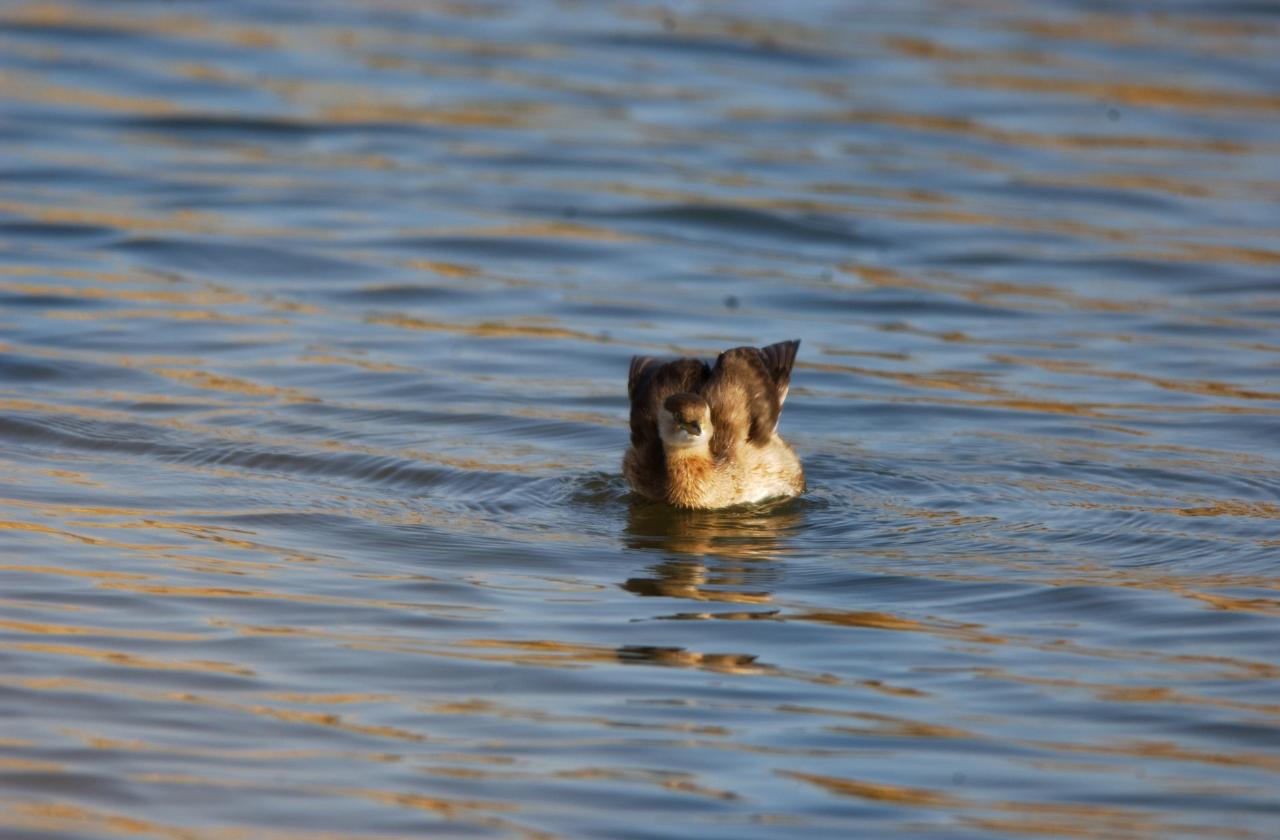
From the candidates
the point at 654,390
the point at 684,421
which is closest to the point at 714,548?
the point at 684,421

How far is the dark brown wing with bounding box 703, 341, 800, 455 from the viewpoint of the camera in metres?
11.2

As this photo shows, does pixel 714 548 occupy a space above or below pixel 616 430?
below

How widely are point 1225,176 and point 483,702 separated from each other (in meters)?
13.6

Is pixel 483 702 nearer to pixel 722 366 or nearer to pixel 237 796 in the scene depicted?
pixel 237 796

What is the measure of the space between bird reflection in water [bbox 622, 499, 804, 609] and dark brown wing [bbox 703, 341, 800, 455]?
1.54 feet

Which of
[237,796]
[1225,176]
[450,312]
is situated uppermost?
[1225,176]

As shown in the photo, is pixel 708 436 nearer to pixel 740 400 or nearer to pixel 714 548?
pixel 740 400

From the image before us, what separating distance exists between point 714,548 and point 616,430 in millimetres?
2357

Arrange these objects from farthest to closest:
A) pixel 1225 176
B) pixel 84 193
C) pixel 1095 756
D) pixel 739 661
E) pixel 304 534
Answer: pixel 1225 176 → pixel 84 193 → pixel 304 534 → pixel 739 661 → pixel 1095 756

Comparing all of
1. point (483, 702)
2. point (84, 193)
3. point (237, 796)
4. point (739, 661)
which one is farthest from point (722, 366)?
point (84, 193)

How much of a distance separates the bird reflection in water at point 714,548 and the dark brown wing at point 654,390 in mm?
357

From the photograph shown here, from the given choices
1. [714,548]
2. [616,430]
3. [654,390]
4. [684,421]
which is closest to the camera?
[714,548]

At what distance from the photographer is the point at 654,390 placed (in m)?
11.0

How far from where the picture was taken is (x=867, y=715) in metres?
7.27
